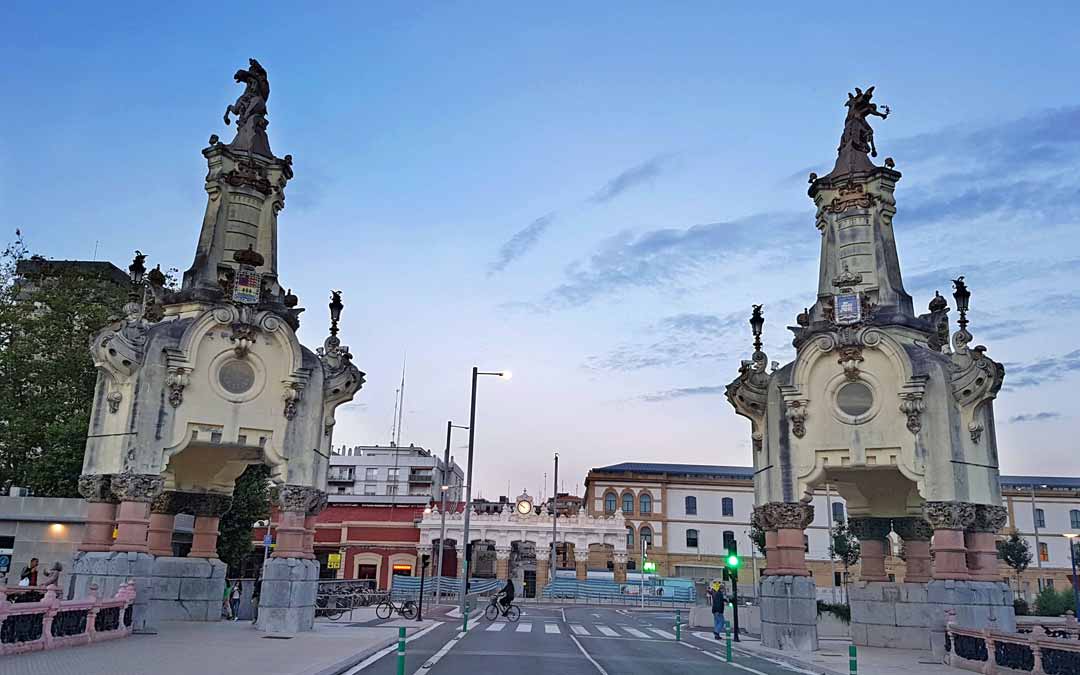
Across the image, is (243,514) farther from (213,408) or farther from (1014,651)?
(1014,651)

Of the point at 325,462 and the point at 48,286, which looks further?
the point at 48,286

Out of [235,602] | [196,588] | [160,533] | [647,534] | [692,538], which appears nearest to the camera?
[160,533]

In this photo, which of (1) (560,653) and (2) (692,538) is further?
(2) (692,538)

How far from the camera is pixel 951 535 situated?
24.2 meters

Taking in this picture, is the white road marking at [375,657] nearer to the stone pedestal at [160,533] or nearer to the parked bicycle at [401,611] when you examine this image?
the parked bicycle at [401,611]

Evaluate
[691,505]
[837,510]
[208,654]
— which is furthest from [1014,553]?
[208,654]

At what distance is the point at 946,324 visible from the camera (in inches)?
1093

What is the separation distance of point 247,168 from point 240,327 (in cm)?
623

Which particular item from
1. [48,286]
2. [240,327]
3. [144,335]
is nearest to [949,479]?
[240,327]

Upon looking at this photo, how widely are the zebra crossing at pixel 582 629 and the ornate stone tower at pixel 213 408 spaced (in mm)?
9337

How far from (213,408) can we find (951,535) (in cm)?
2109

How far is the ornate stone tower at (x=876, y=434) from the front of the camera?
24578 mm

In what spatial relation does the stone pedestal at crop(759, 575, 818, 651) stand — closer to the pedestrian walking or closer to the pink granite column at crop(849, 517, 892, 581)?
the pink granite column at crop(849, 517, 892, 581)

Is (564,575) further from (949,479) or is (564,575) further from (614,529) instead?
(949,479)
